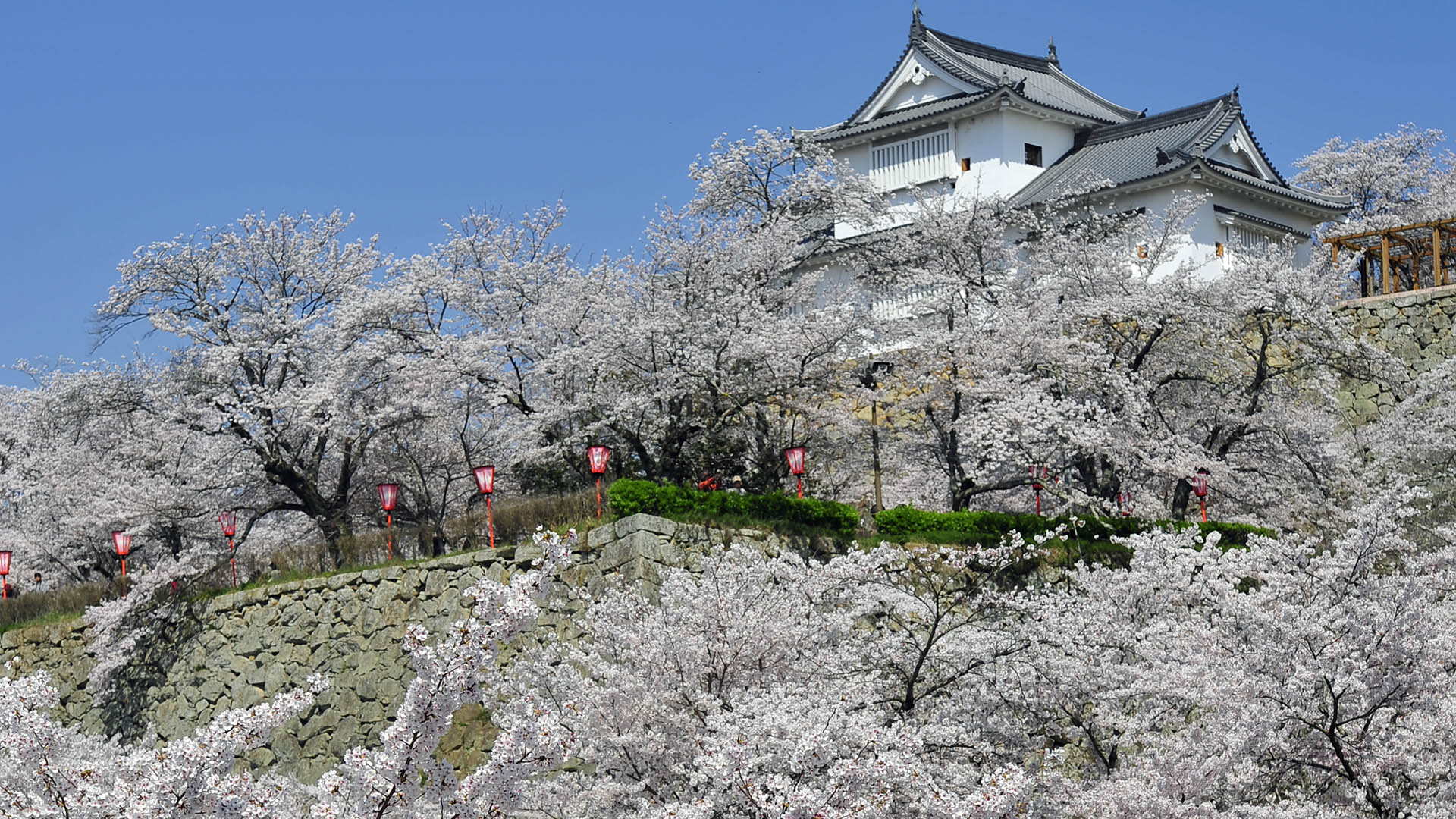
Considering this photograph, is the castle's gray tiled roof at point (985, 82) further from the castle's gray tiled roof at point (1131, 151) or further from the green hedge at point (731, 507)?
the green hedge at point (731, 507)

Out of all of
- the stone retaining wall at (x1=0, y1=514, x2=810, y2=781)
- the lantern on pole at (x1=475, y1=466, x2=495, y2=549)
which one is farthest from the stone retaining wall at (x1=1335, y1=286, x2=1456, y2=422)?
the lantern on pole at (x1=475, y1=466, x2=495, y2=549)

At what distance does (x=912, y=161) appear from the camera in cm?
2777

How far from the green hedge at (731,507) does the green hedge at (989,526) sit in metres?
0.50

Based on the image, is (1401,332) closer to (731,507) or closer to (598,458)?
(731,507)

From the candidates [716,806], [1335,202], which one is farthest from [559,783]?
[1335,202]

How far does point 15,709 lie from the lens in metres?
8.55

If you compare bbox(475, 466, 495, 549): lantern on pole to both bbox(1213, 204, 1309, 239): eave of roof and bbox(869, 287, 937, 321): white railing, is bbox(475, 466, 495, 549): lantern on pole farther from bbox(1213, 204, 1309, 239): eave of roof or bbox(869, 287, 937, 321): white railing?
bbox(1213, 204, 1309, 239): eave of roof

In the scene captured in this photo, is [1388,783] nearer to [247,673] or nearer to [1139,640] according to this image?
[1139,640]

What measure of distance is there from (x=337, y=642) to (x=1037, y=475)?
26.7ft

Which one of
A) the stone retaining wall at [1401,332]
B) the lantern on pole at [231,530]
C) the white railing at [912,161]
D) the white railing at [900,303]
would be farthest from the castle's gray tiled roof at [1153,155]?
the lantern on pole at [231,530]

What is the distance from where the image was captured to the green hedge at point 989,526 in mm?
16609

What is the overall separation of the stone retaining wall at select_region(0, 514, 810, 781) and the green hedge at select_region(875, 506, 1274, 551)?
119cm

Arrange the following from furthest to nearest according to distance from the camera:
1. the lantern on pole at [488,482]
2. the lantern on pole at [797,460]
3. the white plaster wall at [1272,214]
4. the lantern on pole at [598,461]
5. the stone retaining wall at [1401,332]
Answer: the white plaster wall at [1272,214]
the stone retaining wall at [1401,332]
the lantern on pole at [797,460]
the lantern on pole at [488,482]
the lantern on pole at [598,461]

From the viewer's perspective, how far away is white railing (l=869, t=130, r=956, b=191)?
90.2 feet
